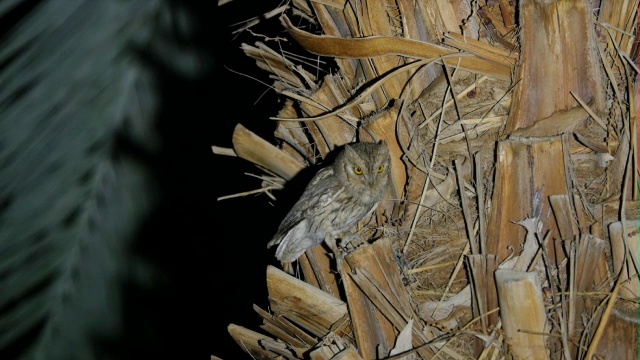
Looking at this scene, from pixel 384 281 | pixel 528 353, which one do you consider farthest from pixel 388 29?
pixel 528 353

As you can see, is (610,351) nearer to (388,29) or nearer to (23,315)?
(388,29)

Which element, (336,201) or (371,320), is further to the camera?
(336,201)

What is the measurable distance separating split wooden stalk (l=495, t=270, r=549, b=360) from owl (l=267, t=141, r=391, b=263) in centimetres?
58

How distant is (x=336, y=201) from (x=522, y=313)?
942 mm

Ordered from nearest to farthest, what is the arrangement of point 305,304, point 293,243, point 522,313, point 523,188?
point 522,313 → point 523,188 → point 305,304 → point 293,243

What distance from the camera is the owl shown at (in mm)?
2004

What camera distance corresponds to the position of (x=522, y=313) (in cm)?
146

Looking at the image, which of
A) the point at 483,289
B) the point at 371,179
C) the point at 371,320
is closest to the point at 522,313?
the point at 483,289

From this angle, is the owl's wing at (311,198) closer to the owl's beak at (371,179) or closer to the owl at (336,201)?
the owl at (336,201)

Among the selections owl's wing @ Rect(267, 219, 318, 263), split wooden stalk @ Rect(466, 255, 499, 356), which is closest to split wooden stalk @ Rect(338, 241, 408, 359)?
split wooden stalk @ Rect(466, 255, 499, 356)

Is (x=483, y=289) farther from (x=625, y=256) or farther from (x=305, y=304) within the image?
(x=305, y=304)

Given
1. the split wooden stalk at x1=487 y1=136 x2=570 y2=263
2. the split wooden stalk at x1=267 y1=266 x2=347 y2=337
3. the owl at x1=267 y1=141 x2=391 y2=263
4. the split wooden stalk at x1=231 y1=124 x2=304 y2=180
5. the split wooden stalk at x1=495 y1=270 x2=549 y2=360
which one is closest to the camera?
the split wooden stalk at x1=495 y1=270 x2=549 y2=360

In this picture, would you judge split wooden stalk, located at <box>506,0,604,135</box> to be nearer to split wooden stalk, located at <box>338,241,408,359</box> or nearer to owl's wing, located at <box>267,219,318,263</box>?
split wooden stalk, located at <box>338,241,408,359</box>

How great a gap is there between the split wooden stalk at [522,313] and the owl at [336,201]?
580 millimetres
